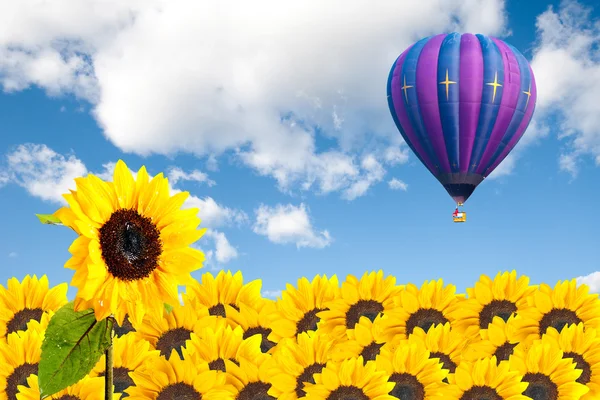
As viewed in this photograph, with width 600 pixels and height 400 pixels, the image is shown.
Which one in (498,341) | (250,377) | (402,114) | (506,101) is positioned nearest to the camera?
(250,377)

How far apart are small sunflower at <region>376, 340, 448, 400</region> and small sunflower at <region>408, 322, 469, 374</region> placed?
0.34 metres

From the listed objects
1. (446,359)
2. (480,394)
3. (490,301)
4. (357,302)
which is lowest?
(480,394)

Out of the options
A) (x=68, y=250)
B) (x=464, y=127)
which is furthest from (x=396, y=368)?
(x=464, y=127)

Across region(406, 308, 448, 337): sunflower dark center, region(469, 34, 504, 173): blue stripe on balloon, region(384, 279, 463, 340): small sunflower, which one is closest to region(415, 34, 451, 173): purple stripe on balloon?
region(469, 34, 504, 173): blue stripe on balloon

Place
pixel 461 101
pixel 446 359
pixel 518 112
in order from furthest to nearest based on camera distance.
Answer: pixel 518 112 → pixel 461 101 → pixel 446 359

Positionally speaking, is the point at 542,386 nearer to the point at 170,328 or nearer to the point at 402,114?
the point at 170,328

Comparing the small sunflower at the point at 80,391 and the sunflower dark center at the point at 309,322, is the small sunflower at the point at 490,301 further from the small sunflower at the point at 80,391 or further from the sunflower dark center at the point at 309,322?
the small sunflower at the point at 80,391

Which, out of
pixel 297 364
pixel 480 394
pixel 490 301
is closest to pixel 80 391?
pixel 297 364

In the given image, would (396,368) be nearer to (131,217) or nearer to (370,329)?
(370,329)

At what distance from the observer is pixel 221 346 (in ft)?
11.7

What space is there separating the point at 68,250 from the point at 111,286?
164mm

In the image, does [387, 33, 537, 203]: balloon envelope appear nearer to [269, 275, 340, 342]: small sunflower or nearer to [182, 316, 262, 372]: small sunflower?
[269, 275, 340, 342]: small sunflower

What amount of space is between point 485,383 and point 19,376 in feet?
7.30

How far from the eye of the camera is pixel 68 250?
2.20 meters
